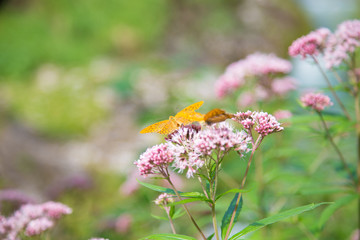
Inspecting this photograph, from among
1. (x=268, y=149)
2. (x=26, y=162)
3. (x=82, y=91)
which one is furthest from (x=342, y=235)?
(x=82, y=91)

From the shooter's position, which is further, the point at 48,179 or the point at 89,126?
the point at 89,126

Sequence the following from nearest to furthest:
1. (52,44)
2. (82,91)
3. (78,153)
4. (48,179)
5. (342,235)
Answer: (342,235), (48,179), (78,153), (82,91), (52,44)

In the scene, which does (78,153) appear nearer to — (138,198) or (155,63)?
(155,63)

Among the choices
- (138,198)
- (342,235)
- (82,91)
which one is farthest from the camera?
(82,91)

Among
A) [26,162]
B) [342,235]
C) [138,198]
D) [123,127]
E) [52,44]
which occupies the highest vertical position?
[52,44]

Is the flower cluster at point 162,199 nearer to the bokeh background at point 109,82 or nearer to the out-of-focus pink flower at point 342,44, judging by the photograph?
the bokeh background at point 109,82

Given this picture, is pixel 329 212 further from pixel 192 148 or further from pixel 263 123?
pixel 192 148

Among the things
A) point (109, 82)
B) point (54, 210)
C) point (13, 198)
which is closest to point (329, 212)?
point (54, 210)

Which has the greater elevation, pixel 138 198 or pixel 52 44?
pixel 52 44
